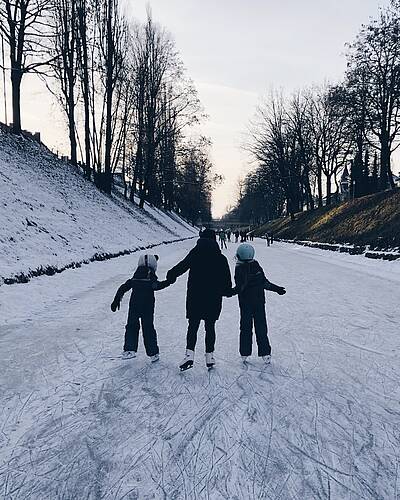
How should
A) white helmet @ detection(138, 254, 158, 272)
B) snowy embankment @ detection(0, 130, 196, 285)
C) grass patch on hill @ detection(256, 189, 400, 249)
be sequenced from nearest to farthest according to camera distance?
1. white helmet @ detection(138, 254, 158, 272)
2. snowy embankment @ detection(0, 130, 196, 285)
3. grass patch on hill @ detection(256, 189, 400, 249)

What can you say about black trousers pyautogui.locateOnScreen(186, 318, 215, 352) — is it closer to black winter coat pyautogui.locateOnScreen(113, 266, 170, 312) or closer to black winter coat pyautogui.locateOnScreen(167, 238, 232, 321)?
black winter coat pyautogui.locateOnScreen(167, 238, 232, 321)

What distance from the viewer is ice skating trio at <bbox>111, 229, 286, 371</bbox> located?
5.13 meters

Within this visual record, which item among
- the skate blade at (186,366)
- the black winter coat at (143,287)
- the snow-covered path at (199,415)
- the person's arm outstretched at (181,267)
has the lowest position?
the snow-covered path at (199,415)

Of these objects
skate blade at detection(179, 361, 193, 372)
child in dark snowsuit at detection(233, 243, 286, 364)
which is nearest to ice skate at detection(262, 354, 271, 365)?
child in dark snowsuit at detection(233, 243, 286, 364)

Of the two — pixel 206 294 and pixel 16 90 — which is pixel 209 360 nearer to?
pixel 206 294

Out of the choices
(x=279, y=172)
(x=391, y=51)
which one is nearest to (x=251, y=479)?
(x=391, y=51)

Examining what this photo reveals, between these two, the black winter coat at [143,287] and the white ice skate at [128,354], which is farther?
the white ice skate at [128,354]

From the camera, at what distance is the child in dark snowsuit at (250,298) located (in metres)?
5.34

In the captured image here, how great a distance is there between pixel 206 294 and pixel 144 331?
98 cm

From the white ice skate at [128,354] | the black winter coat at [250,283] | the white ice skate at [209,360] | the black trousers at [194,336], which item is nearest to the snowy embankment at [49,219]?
the white ice skate at [128,354]

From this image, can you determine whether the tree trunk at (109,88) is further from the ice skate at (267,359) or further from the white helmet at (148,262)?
the ice skate at (267,359)

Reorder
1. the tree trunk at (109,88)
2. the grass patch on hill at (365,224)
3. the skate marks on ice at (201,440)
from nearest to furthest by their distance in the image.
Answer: the skate marks on ice at (201,440), the grass patch on hill at (365,224), the tree trunk at (109,88)

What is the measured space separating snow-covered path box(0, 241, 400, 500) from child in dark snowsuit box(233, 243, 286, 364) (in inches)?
10.5

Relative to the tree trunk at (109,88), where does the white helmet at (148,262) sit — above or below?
below
